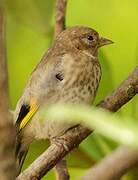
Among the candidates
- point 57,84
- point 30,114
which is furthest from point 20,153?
point 57,84

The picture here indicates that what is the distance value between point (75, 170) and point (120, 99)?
28 centimetres

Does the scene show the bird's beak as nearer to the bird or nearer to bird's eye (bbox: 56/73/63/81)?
the bird

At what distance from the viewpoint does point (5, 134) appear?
349 millimetres

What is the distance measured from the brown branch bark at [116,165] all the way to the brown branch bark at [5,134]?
5 centimetres

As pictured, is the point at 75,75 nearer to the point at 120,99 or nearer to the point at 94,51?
the point at 94,51

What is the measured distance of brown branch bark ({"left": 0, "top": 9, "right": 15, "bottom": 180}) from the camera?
1.15 feet

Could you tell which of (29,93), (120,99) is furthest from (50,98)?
(120,99)

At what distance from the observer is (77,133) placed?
57.9 inches

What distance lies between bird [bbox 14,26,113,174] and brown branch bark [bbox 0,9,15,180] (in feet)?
4.51

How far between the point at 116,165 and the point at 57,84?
1.63 metres

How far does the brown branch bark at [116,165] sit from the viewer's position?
33 cm

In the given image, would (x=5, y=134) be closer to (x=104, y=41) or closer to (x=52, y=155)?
(x=52, y=155)

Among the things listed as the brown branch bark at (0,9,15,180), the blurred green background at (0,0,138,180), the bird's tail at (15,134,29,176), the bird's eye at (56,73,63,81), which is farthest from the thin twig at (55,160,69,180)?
the brown branch bark at (0,9,15,180)

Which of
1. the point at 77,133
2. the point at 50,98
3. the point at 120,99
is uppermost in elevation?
the point at 120,99
